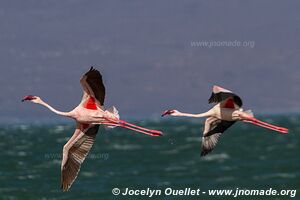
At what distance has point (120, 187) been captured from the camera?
104m

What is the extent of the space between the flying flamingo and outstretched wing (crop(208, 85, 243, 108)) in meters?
2.95

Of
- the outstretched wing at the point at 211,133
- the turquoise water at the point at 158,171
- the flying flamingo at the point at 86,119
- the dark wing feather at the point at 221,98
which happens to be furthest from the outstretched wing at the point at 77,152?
the turquoise water at the point at 158,171

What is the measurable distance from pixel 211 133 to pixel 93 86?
550 cm

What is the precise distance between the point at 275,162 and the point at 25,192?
49.3 metres

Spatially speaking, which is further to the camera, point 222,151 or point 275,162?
point 222,151

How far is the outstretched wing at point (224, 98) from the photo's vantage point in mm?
33812

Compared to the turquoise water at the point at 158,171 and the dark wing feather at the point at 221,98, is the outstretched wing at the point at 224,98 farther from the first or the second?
the turquoise water at the point at 158,171

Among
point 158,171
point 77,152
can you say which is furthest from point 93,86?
point 158,171

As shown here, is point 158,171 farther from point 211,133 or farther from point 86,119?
point 86,119

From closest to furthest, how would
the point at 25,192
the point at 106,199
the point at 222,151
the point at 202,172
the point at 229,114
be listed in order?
1. the point at 229,114
2. the point at 106,199
3. the point at 25,192
4. the point at 202,172
5. the point at 222,151

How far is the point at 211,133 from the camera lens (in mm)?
36531

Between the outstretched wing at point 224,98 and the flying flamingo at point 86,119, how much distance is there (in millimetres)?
2946

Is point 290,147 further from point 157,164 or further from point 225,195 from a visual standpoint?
point 225,195

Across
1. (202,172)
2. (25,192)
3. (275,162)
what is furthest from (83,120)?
(275,162)
